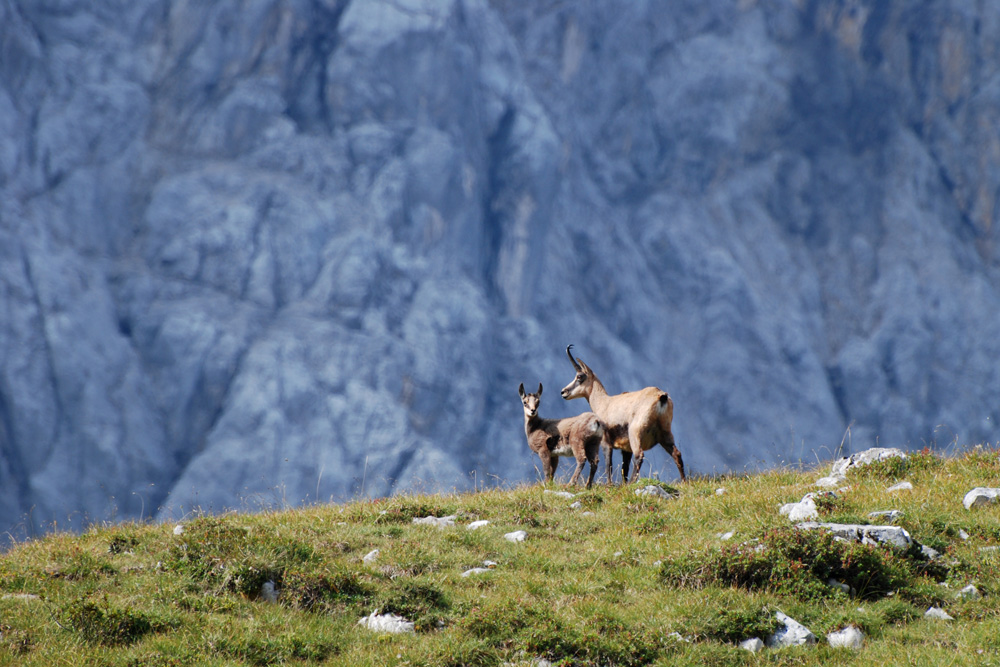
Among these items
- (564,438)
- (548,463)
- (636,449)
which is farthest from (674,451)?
(548,463)

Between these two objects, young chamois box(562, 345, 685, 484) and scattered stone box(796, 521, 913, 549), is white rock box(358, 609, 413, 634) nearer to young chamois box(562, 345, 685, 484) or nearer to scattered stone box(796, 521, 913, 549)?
scattered stone box(796, 521, 913, 549)

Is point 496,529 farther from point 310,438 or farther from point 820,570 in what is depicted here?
point 310,438

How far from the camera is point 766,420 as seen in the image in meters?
152

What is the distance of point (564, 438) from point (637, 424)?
2.74 meters

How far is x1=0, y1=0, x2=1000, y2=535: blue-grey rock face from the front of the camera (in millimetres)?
122750

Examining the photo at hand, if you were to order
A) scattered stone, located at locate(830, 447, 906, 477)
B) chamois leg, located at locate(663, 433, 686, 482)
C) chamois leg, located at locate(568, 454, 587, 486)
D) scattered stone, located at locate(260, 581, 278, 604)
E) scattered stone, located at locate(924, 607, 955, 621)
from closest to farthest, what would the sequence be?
scattered stone, located at locate(924, 607, 955, 621) < scattered stone, located at locate(260, 581, 278, 604) < scattered stone, located at locate(830, 447, 906, 477) < chamois leg, located at locate(663, 433, 686, 482) < chamois leg, located at locate(568, 454, 587, 486)

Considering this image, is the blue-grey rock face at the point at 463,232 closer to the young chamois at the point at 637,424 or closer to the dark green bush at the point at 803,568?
the young chamois at the point at 637,424

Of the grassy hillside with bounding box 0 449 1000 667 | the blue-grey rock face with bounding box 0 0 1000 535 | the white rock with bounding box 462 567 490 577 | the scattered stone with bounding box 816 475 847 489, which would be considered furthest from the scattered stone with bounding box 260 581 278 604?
the blue-grey rock face with bounding box 0 0 1000 535

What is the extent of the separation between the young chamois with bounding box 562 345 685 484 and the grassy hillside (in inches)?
192

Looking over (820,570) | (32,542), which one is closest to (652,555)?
(820,570)

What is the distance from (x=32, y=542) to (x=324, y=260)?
418 ft

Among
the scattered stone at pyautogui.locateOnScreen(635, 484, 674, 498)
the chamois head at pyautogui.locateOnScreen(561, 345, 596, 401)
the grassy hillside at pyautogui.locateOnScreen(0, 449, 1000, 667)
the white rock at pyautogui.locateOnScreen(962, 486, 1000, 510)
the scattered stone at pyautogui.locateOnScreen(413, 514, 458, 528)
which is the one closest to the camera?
the grassy hillside at pyautogui.locateOnScreen(0, 449, 1000, 667)

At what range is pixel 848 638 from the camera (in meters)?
8.67

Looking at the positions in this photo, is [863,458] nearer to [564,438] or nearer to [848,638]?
[848,638]
